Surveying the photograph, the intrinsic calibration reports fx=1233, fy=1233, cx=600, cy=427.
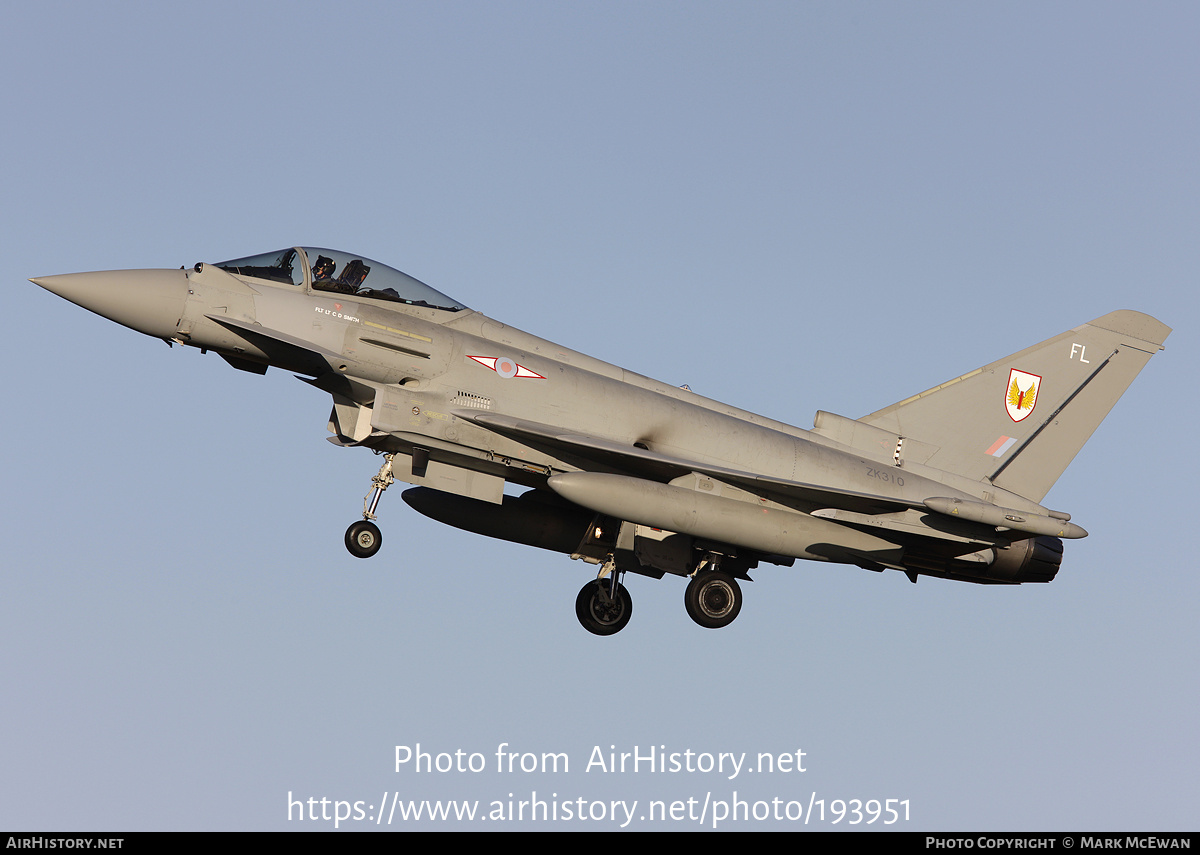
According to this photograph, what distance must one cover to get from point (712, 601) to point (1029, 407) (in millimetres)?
5515

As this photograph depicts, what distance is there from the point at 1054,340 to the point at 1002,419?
5.05ft

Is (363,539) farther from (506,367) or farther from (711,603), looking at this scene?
(711,603)

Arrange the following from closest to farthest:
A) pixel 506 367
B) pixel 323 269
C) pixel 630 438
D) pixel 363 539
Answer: pixel 363 539 → pixel 323 269 → pixel 506 367 → pixel 630 438

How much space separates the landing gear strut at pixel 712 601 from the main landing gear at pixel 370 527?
444 cm

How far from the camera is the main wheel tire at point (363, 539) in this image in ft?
47.9

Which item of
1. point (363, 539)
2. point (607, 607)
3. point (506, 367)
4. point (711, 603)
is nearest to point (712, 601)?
point (711, 603)

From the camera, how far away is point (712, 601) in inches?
658

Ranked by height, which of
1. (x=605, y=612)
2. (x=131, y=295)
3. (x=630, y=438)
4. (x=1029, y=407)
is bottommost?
(x=605, y=612)

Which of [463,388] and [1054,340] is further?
[1054,340]

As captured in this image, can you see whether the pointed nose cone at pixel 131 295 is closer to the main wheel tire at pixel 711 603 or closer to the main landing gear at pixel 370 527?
the main landing gear at pixel 370 527

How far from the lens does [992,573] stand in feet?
54.1

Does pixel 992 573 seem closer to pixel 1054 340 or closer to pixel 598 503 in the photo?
pixel 1054 340
